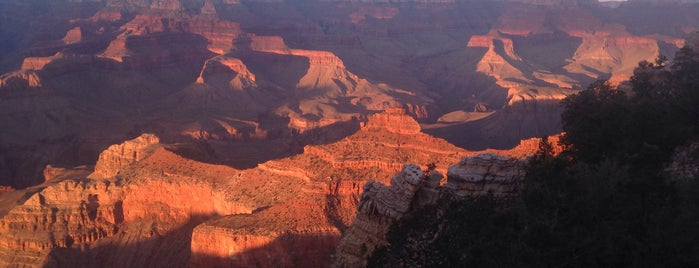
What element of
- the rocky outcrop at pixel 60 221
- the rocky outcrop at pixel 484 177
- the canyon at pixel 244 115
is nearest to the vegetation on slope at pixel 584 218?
the rocky outcrop at pixel 484 177

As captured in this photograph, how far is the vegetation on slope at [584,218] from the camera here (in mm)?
13820

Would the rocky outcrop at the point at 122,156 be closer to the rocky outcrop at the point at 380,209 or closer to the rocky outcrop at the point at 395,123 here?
the rocky outcrop at the point at 395,123

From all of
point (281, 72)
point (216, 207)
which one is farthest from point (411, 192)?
point (281, 72)

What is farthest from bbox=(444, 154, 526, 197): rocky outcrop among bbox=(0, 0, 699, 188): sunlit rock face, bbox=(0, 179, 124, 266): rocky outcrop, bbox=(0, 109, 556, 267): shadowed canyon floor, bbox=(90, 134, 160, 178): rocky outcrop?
bbox=(0, 0, 699, 188): sunlit rock face

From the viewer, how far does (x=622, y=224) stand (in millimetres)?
14375

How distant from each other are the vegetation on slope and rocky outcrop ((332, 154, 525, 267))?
43 cm

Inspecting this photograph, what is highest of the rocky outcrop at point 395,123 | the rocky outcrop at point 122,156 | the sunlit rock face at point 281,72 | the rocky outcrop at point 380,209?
the rocky outcrop at point 380,209

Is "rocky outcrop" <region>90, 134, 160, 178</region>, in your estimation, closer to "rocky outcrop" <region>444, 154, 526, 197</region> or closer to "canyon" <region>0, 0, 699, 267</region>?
"canyon" <region>0, 0, 699, 267</region>

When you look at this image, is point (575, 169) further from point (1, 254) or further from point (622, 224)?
point (1, 254)

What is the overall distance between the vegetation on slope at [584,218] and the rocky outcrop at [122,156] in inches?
1126

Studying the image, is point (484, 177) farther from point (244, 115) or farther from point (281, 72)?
point (281, 72)

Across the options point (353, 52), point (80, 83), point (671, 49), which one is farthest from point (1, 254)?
point (671, 49)

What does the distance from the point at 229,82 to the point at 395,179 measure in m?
93.1

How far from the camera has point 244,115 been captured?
9225 cm
